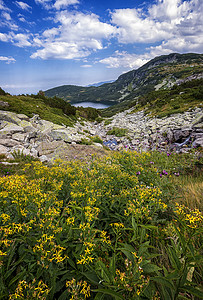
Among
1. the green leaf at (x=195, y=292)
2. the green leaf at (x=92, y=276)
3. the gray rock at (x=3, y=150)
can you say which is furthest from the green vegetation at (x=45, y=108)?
the green leaf at (x=195, y=292)

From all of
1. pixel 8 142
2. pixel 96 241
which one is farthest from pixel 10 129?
pixel 96 241

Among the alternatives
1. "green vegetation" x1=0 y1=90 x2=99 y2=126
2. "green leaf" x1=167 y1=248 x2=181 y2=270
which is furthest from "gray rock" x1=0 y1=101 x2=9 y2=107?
"green leaf" x1=167 y1=248 x2=181 y2=270

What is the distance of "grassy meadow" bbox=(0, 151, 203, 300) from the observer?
1451 millimetres

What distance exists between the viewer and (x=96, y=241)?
195 centimetres

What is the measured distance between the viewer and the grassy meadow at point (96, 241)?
145cm

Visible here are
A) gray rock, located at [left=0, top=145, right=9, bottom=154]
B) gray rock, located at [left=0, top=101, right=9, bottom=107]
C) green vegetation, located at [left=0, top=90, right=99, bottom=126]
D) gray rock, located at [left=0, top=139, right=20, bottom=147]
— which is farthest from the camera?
green vegetation, located at [left=0, top=90, right=99, bottom=126]

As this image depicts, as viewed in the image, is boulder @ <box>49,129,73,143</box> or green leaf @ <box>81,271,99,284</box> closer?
green leaf @ <box>81,271,99,284</box>

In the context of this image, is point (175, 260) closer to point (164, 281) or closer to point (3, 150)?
point (164, 281)

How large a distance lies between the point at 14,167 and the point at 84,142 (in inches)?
248

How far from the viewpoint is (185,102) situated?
2539 centimetres

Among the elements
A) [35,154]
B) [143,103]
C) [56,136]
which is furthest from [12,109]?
[143,103]

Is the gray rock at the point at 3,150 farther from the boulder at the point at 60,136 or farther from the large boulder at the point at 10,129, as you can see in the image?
the boulder at the point at 60,136

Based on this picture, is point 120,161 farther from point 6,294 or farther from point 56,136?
point 56,136

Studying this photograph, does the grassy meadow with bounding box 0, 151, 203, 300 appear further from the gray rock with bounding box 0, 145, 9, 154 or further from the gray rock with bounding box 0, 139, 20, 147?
the gray rock with bounding box 0, 139, 20, 147
